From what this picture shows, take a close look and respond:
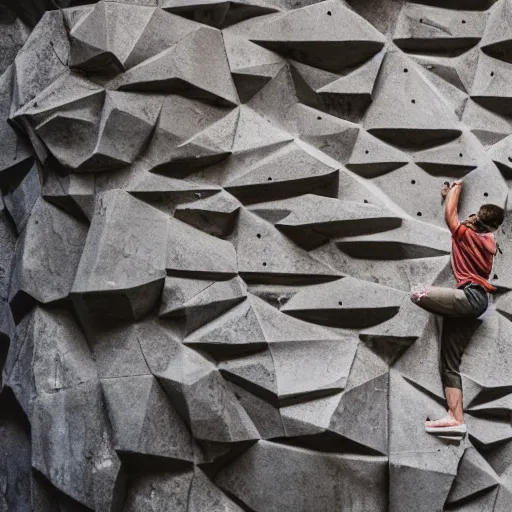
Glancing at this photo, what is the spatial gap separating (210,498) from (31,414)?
1659 mm

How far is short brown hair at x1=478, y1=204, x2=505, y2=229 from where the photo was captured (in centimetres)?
820

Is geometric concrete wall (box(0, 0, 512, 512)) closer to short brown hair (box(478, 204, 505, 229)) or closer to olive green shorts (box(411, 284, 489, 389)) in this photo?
olive green shorts (box(411, 284, 489, 389))

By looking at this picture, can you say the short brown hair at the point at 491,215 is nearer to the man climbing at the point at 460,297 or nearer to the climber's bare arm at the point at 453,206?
the man climbing at the point at 460,297

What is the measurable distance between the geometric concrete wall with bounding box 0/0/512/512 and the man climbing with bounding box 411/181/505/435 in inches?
5.3

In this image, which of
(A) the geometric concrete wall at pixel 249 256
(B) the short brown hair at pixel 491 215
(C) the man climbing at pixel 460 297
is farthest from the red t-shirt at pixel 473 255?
(A) the geometric concrete wall at pixel 249 256

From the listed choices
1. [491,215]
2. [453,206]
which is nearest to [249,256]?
[453,206]

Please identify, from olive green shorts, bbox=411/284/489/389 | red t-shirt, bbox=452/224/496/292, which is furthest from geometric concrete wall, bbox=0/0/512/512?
red t-shirt, bbox=452/224/496/292

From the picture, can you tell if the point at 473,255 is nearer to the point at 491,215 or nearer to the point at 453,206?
the point at 491,215

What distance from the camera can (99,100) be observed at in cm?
885

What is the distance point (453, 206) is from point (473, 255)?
19.3 inches

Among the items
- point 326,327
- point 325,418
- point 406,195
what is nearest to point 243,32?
point 406,195

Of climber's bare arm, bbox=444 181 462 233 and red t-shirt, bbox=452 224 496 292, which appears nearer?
red t-shirt, bbox=452 224 496 292

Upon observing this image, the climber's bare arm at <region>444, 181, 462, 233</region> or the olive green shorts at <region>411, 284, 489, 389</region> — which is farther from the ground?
the climber's bare arm at <region>444, 181, 462, 233</region>

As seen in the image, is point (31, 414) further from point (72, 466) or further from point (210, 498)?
point (210, 498)
